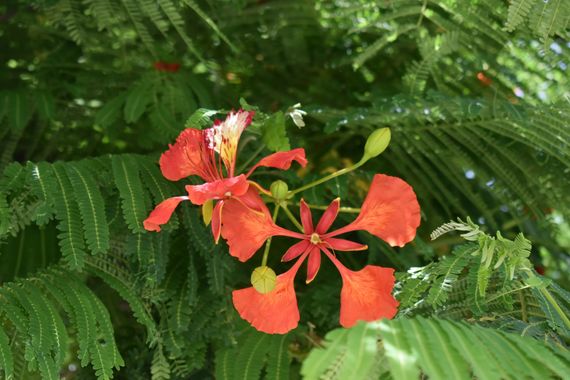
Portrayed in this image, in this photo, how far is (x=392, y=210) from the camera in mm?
1073

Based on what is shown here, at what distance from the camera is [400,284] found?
116 cm

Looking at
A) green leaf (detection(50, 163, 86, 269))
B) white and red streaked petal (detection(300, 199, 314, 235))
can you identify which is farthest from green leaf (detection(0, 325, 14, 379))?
white and red streaked petal (detection(300, 199, 314, 235))

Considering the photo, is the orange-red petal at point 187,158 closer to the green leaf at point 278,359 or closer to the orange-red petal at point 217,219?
the orange-red petal at point 217,219

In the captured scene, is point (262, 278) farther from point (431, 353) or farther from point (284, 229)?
point (431, 353)

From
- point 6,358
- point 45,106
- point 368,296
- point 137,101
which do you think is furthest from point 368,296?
point 45,106

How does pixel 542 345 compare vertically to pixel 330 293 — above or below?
above

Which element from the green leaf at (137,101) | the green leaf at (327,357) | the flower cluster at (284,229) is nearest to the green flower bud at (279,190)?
the flower cluster at (284,229)

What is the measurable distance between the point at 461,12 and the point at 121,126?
2.06 feet

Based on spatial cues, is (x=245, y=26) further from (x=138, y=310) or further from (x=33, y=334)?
(x=33, y=334)

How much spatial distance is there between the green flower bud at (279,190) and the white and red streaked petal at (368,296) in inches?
4.8

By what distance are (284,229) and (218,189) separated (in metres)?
0.10

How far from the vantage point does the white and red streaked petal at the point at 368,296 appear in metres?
1.06

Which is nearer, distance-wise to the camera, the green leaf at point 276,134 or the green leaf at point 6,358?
the green leaf at point 6,358

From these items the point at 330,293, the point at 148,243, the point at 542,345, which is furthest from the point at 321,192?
the point at 542,345
